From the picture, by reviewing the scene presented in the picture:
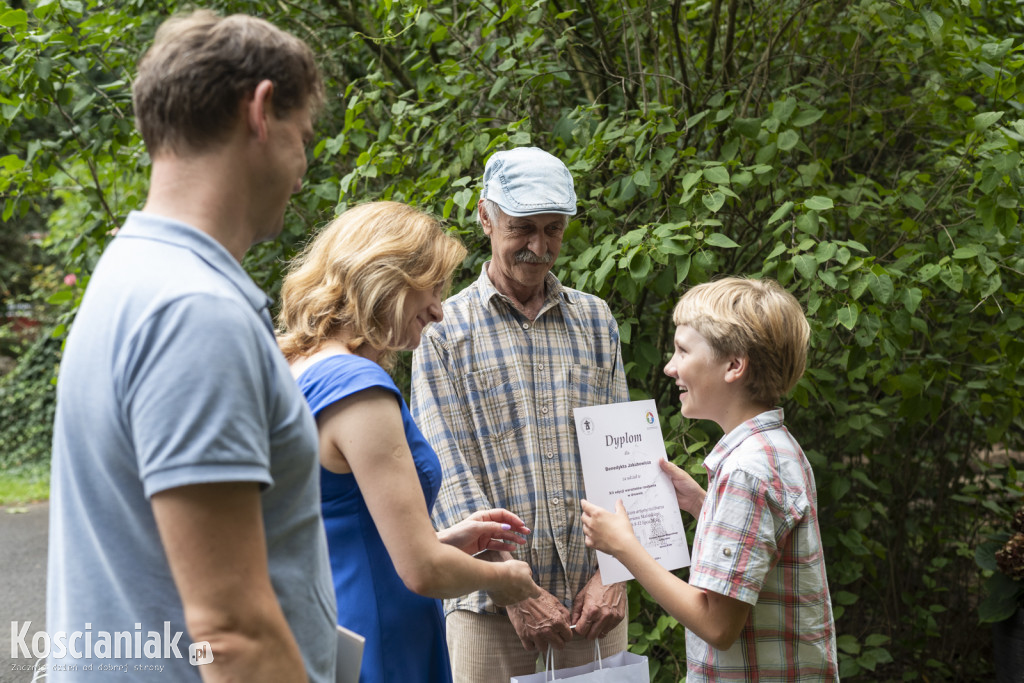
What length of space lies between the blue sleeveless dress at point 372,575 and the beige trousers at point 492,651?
1.92ft

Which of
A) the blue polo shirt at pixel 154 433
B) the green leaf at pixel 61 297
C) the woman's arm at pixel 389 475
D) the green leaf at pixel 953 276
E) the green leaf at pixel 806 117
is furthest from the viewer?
the green leaf at pixel 61 297

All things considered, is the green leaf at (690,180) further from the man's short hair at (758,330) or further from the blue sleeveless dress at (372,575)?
the blue sleeveless dress at (372,575)

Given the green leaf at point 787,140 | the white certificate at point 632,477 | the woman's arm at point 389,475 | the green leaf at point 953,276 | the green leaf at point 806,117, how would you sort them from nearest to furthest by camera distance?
the woman's arm at point 389,475, the white certificate at point 632,477, the green leaf at point 953,276, the green leaf at point 787,140, the green leaf at point 806,117

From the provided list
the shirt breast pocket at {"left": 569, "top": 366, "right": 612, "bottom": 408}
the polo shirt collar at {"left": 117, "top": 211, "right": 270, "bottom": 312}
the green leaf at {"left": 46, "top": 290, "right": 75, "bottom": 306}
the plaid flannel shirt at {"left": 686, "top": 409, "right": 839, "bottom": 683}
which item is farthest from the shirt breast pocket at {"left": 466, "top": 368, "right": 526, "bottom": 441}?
the green leaf at {"left": 46, "top": 290, "right": 75, "bottom": 306}

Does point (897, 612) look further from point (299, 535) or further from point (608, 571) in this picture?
point (299, 535)

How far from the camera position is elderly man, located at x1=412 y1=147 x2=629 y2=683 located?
2432mm

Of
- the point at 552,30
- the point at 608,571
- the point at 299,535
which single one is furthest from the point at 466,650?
the point at 552,30

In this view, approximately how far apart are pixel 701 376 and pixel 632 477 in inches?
16.2

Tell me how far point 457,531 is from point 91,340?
116cm

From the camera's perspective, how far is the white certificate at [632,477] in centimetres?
218

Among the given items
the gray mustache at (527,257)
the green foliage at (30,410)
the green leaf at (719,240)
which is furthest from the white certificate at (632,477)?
the green foliage at (30,410)

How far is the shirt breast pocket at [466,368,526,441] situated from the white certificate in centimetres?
30

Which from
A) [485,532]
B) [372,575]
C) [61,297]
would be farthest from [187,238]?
[61,297]

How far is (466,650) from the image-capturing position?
247cm
